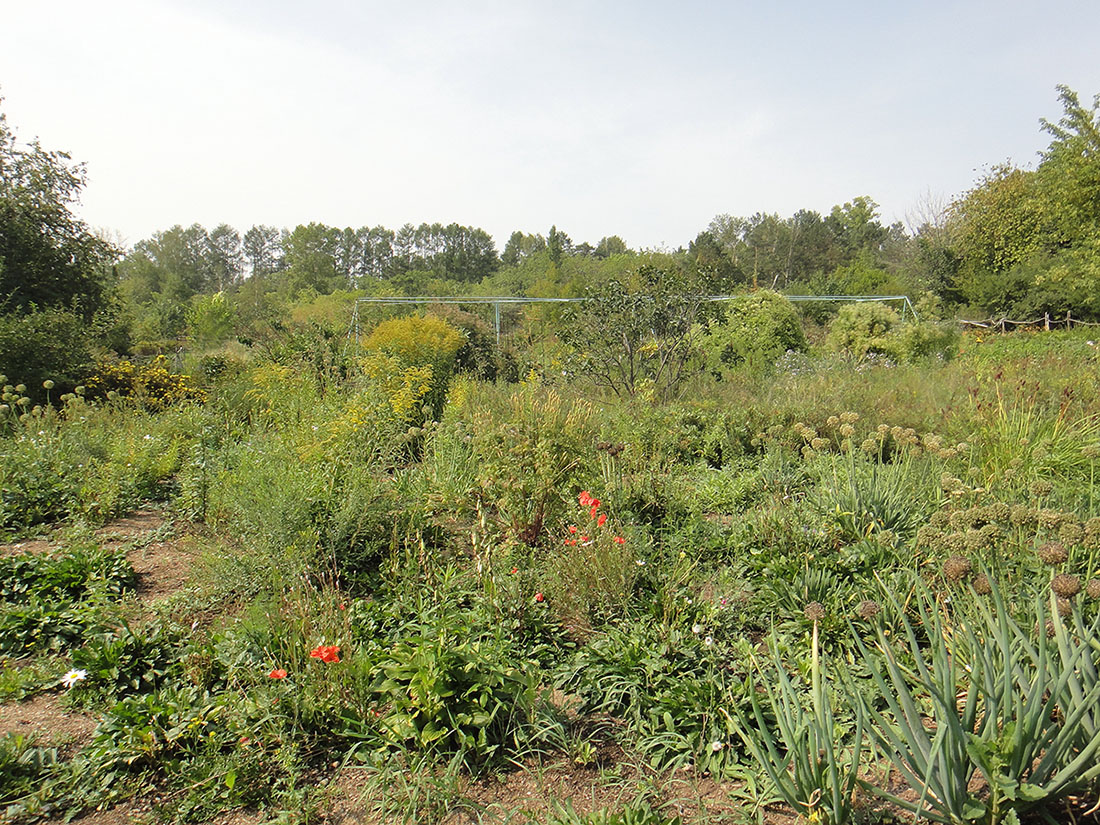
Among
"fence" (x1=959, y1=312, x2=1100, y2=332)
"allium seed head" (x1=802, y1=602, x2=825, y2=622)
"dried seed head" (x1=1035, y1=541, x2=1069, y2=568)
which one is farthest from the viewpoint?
"fence" (x1=959, y1=312, x2=1100, y2=332)

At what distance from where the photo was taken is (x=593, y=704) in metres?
2.56

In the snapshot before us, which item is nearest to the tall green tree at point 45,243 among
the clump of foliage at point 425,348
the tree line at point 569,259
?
the tree line at point 569,259

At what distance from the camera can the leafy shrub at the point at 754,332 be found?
37.7 feet

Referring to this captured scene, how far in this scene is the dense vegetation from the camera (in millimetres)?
1881

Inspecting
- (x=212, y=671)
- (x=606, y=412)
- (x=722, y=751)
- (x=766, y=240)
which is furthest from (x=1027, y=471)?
(x=766, y=240)

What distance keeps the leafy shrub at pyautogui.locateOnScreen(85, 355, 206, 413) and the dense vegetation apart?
1919 mm

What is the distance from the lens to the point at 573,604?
308 cm

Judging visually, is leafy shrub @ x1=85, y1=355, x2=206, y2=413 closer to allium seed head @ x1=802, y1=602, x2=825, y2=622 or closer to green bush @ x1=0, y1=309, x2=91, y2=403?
green bush @ x1=0, y1=309, x2=91, y2=403

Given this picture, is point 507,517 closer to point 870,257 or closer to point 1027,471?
point 1027,471

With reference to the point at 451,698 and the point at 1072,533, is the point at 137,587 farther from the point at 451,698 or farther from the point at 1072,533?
the point at 1072,533

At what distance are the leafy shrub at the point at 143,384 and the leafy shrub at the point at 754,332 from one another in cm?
822

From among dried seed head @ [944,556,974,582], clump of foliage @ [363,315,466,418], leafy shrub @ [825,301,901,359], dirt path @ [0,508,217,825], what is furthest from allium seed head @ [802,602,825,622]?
leafy shrub @ [825,301,901,359]

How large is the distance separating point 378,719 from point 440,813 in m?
0.47

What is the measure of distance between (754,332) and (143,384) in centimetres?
996
